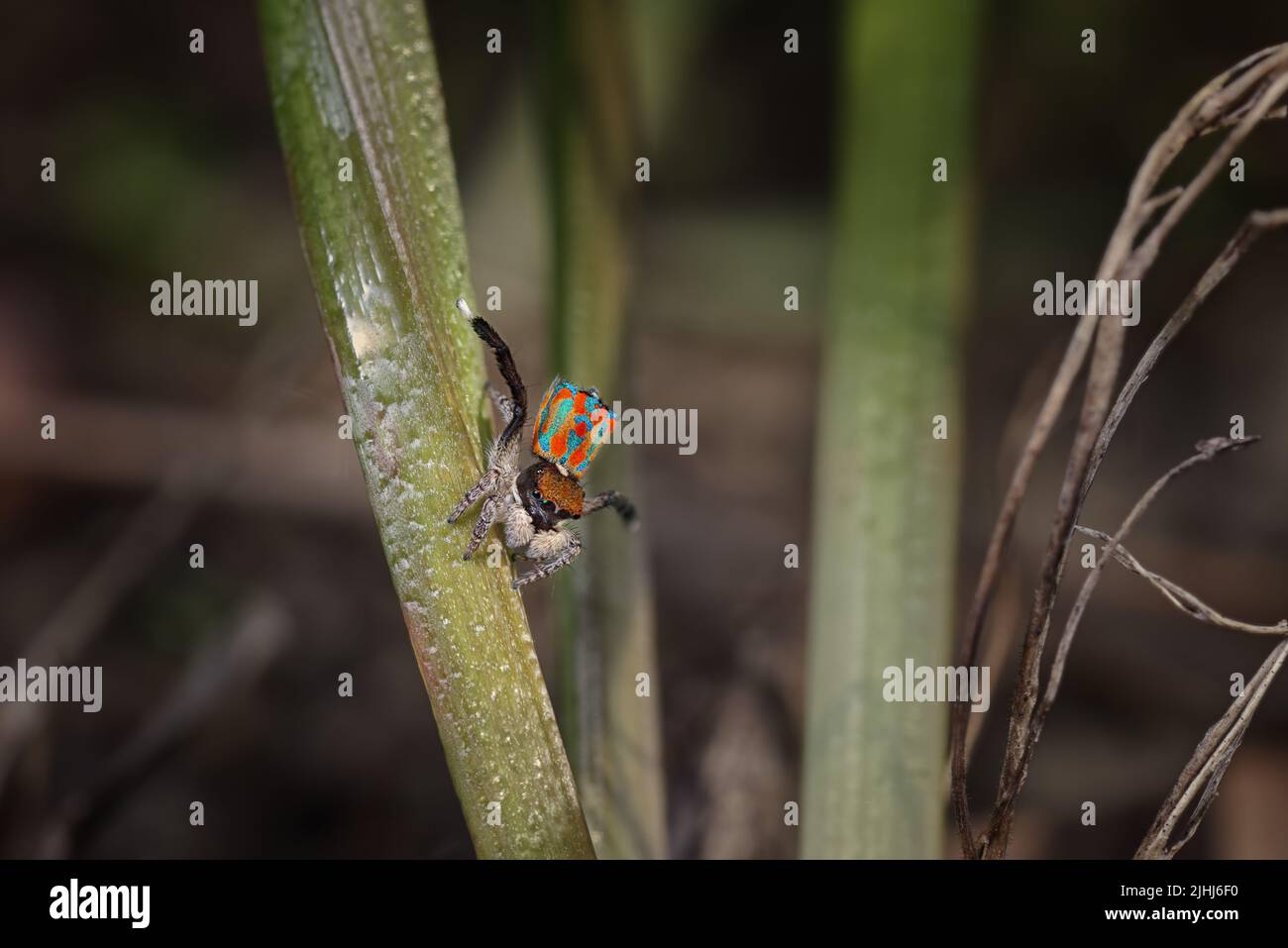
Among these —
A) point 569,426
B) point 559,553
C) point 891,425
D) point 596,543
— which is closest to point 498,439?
point 569,426

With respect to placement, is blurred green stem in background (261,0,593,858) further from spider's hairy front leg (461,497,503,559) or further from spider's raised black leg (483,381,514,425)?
spider's raised black leg (483,381,514,425)

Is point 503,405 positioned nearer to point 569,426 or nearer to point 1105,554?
point 569,426

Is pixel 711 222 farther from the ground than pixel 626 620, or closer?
farther from the ground

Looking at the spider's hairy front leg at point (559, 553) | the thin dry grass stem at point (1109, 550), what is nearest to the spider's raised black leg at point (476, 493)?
the spider's hairy front leg at point (559, 553)

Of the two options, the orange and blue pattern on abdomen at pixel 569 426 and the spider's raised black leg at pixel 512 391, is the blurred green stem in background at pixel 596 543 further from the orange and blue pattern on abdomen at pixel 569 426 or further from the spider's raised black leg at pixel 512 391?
the spider's raised black leg at pixel 512 391

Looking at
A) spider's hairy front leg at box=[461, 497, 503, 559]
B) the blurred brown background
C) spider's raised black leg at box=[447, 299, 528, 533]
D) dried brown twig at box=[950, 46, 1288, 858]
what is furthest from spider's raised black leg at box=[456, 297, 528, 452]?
the blurred brown background
